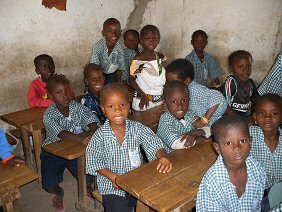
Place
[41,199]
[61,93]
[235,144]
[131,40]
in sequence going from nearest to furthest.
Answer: [235,144], [61,93], [41,199], [131,40]

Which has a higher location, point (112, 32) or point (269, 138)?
point (112, 32)

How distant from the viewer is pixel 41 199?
11.6 ft

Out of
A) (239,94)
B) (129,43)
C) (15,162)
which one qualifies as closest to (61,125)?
(15,162)

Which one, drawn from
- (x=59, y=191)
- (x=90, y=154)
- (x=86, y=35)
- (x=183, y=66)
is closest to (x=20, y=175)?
(x=90, y=154)

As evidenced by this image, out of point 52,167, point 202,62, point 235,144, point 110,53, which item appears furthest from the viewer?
point 202,62

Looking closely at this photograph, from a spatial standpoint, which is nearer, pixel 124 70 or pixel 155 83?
pixel 155 83

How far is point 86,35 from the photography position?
486 centimetres

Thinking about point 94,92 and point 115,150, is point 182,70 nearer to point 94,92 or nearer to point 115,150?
point 94,92

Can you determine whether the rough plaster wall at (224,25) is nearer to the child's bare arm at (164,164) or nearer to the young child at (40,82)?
the young child at (40,82)

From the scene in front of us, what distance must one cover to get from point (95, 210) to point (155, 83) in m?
1.58

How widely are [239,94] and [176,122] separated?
4.40ft

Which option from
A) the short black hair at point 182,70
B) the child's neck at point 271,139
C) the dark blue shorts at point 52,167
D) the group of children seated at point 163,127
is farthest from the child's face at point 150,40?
the child's neck at point 271,139

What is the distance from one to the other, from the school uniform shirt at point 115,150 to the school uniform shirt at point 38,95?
1.57 metres

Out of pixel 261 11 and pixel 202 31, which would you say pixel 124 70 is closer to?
pixel 202 31
